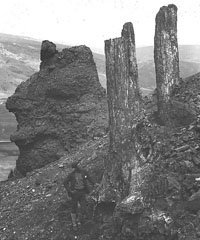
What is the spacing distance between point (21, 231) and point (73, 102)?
8.64 m

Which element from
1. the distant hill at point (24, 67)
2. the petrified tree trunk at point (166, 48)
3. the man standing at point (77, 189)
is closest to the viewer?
the petrified tree trunk at point (166, 48)

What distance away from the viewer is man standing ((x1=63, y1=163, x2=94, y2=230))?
11946mm

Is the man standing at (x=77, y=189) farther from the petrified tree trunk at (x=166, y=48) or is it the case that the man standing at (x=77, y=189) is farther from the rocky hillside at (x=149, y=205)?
the petrified tree trunk at (x=166, y=48)

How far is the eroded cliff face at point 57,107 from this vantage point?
19.6m

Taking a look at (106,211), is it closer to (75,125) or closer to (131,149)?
(131,149)

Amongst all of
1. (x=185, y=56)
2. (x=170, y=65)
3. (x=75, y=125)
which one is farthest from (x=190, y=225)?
(x=185, y=56)

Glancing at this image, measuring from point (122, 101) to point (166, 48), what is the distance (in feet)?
5.86

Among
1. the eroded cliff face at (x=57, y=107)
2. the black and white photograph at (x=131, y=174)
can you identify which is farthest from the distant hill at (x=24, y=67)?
the black and white photograph at (x=131, y=174)

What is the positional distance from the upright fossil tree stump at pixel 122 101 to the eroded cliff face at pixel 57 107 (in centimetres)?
799

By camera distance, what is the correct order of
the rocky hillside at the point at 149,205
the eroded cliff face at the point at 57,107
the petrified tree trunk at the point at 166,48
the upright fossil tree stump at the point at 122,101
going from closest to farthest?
the rocky hillside at the point at 149,205
the upright fossil tree stump at the point at 122,101
the petrified tree trunk at the point at 166,48
the eroded cliff face at the point at 57,107

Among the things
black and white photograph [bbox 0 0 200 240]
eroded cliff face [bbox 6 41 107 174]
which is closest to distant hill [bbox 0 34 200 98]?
eroded cliff face [bbox 6 41 107 174]

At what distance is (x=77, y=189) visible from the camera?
12.3 metres

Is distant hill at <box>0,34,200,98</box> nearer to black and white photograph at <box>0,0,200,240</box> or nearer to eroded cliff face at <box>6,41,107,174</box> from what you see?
eroded cliff face at <box>6,41,107,174</box>

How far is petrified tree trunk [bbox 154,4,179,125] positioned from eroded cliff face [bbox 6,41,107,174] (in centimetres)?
810
